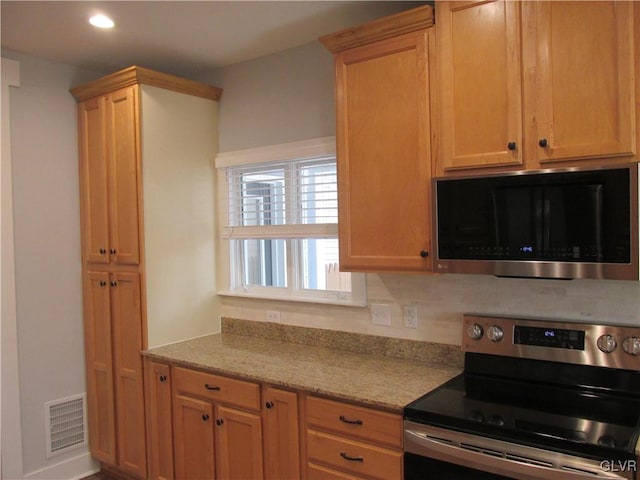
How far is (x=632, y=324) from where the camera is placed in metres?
2.01

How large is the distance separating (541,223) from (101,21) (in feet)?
7.30

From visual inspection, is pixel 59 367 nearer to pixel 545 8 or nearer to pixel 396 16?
pixel 396 16

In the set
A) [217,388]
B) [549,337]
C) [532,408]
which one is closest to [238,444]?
[217,388]

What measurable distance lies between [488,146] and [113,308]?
2304mm

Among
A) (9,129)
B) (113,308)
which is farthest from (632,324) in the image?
(9,129)

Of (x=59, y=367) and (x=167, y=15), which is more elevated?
(x=167, y=15)

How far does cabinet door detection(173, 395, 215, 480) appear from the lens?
2.64 m

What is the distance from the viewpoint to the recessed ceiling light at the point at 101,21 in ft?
8.34

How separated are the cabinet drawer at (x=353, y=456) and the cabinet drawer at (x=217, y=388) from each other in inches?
13.7

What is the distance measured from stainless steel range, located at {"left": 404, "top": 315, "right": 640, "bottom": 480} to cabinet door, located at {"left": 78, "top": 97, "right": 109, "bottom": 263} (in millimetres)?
2159

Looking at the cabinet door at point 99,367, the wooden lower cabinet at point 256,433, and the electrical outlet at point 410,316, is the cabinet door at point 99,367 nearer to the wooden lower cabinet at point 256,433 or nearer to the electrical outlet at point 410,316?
the wooden lower cabinet at point 256,433

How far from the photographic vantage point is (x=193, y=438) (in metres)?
2.72

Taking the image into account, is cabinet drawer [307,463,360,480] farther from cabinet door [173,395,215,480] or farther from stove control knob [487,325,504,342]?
stove control knob [487,325,504,342]

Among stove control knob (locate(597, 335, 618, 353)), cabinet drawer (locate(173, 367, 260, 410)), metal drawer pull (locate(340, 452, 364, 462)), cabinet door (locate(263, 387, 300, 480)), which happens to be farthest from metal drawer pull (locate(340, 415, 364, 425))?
stove control knob (locate(597, 335, 618, 353))
